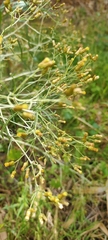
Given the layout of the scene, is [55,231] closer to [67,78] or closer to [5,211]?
[5,211]

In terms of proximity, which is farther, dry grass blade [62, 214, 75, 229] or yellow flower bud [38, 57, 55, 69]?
dry grass blade [62, 214, 75, 229]

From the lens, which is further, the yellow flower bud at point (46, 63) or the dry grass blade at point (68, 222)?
the dry grass blade at point (68, 222)

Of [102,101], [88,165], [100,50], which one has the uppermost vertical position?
[100,50]

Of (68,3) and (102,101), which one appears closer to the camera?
(102,101)

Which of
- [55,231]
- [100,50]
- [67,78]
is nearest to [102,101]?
[100,50]

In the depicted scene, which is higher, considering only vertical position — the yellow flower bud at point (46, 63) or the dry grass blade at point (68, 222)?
the yellow flower bud at point (46, 63)

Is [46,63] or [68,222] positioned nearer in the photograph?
[46,63]

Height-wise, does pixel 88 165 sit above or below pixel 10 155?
below

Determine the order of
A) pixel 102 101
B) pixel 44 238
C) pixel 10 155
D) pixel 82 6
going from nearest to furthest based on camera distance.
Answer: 1. pixel 10 155
2. pixel 44 238
3. pixel 102 101
4. pixel 82 6

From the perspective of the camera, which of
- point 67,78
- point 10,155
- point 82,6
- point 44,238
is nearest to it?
point 67,78

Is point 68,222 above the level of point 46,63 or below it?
below

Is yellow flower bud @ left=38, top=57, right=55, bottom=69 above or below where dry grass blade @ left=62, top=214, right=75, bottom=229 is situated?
above
